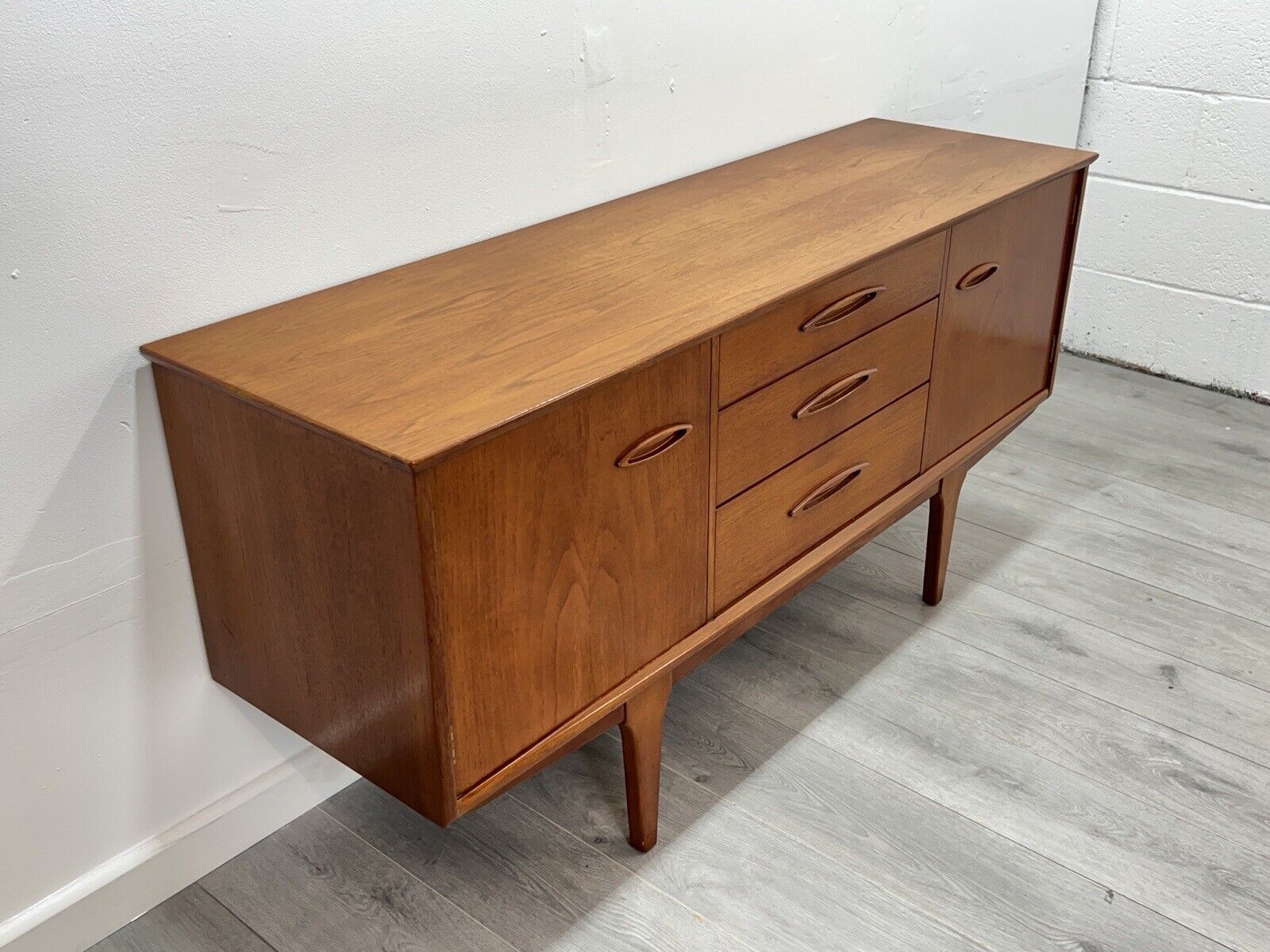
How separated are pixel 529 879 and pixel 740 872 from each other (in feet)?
0.93

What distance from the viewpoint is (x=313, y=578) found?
4.34 feet

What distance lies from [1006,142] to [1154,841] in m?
1.19

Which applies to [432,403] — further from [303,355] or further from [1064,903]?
[1064,903]

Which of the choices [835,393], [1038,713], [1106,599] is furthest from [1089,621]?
[835,393]

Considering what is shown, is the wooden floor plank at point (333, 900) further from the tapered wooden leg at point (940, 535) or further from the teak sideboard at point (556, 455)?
the tapered wooden leg at point (940, 535)

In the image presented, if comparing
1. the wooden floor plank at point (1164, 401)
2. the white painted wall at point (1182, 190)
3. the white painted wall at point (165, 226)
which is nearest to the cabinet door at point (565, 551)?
the white painted wall at point (165, 226)

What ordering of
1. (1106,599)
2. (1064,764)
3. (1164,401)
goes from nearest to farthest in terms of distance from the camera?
(1064,764) → (1106,599) → (1164,401)

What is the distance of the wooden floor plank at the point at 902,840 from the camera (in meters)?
1.56

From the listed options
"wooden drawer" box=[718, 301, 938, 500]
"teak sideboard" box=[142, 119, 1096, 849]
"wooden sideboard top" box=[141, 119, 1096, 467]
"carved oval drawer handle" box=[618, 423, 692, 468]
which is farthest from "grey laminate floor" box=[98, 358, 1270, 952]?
"wooden sideboard top" box=[141, 119, 1096, 467]

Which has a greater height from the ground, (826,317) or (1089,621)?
(826,317)

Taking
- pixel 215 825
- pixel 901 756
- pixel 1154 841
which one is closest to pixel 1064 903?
pixel 1154 841

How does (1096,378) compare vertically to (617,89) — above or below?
below

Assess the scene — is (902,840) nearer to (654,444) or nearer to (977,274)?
(654,444)

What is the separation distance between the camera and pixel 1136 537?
242 cm
